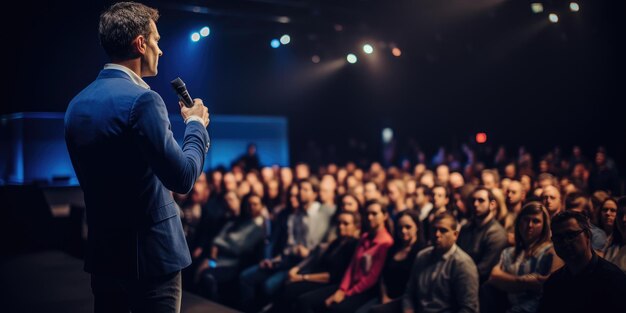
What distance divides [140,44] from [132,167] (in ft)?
0.94

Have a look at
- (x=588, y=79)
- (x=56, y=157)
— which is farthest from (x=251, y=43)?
(x=588, y=79)

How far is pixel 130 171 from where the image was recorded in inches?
49.3

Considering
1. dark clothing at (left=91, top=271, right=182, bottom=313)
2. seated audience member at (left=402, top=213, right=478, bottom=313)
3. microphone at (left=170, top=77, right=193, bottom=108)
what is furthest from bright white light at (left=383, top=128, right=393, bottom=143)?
dark clothing at (left=91, top=271, right=182, bottom=313)

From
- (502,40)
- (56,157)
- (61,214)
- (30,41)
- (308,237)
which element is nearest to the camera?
(308,237)

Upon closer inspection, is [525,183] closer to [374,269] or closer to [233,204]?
[374,269]

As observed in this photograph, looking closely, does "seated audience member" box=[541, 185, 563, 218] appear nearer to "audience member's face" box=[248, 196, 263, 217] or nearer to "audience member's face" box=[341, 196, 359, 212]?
"audience member's face" box=[341, 196, 359, 212]

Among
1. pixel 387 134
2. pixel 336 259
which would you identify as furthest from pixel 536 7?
pixel 336 259

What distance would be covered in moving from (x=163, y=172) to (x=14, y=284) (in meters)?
2.91

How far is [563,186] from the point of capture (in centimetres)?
477

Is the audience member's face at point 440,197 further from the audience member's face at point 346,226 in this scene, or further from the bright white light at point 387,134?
the bright white light at point 387,134

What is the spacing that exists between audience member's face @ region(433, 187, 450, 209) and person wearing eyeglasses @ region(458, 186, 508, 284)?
18.6 inches

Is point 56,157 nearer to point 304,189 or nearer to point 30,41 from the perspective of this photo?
point 30,41

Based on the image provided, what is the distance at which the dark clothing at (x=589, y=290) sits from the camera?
2.25m

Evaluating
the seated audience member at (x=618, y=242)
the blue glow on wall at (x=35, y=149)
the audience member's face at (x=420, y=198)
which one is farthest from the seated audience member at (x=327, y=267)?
the blue glow on wall at (x=35, y=149)
